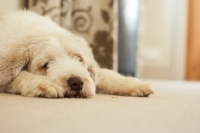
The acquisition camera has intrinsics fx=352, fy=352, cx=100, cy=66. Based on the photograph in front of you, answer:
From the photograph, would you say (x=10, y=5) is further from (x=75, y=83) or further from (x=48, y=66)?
(x=75, y=83)

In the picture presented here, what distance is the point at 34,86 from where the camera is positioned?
162 centimetres

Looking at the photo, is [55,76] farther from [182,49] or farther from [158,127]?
[182,49]

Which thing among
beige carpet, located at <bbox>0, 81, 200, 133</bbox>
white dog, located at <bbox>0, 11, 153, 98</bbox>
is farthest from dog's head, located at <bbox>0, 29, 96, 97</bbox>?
beige carpet, located at <bbox>0, 81, 200, 133</bbox>

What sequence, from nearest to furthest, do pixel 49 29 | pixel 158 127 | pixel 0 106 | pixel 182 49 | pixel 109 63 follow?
1. pixel 158 127
2. pixel 0 106
3. pixel 49 29
4. pixel 109 63
5. pixel 182 49

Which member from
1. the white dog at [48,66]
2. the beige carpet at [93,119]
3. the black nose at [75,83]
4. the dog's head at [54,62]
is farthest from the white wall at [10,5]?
the beige carpet at [93,119]

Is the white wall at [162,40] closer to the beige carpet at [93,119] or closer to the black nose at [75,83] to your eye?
the black nose at [75,83]

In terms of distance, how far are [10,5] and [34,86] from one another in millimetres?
1332

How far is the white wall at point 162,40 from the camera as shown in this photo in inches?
195

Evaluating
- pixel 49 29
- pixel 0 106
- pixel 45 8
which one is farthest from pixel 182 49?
pixel 0 106

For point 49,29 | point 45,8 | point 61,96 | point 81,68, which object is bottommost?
point 61,96

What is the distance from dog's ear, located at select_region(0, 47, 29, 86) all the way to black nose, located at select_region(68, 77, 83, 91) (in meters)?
0.31

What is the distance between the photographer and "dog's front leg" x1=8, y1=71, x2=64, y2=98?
62.0 inches

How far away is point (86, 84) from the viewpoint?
5.54 feet

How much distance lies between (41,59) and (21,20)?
0.39 meters
